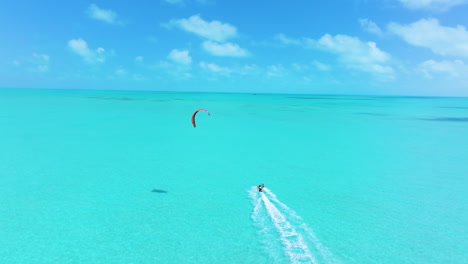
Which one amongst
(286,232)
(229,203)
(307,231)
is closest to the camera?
(286,232)

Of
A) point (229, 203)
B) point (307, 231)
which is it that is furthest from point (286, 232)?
point (229, 203)

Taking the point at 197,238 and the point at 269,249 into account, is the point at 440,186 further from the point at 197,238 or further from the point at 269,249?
the point at 197,238

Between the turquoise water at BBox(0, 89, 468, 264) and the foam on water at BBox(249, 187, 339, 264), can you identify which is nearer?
the foam on water at BBox(249, 187, 339, 264)

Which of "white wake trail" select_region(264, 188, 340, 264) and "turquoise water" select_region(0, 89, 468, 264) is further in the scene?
"turquoise water" select_region(0, 89, 468, 264)

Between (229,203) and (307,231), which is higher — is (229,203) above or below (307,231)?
above

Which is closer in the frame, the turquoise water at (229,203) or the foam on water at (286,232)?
the foam on water at (286,232)

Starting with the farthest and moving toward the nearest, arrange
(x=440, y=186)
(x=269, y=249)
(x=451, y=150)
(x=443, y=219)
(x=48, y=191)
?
(x=451, y=150) < (x=440, y=186) < (x=48, y=191) < (x=443, y=219) < (x=269, y=249)

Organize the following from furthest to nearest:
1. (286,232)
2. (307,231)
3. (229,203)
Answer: (229,203)
(307,231)
(286,232)

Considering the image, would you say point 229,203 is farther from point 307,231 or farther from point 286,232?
point 307,231

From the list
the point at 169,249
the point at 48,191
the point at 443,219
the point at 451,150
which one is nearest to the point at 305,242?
the point at 169,249

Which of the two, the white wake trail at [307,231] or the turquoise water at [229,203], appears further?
the turquoise water at [229,203]

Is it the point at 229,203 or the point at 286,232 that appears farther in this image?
the point at 229,203
